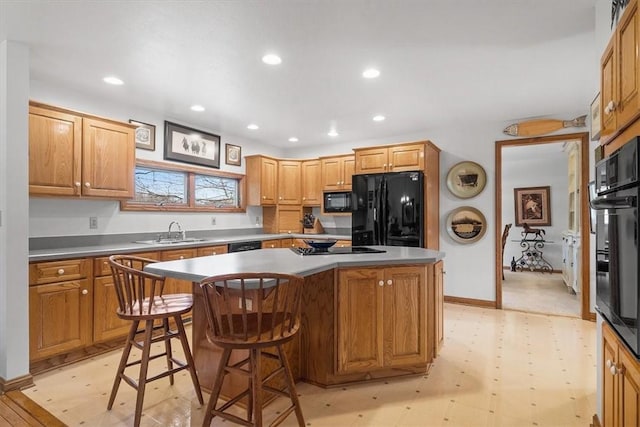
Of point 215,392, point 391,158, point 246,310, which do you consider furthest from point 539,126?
point 215,392

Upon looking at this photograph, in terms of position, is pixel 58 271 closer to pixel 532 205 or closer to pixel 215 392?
pixel 215 392

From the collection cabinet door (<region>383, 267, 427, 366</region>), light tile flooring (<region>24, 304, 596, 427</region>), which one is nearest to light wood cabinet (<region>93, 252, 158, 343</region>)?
light tile flooring (<region>24, 304, 596, 427</region>)

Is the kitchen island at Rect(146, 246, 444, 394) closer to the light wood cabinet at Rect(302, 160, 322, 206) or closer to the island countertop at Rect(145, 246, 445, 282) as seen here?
the island countertop at Rect(145, 246, 445, 282)

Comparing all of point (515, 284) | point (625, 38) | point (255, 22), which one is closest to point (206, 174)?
point (255, 22)

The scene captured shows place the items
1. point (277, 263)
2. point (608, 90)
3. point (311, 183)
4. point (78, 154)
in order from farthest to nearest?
point (311, 183), point (78, 154), point (277, 263), point (608, 90)

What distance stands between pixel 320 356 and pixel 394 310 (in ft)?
2.00

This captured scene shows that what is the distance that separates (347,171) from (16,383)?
4.23 metres

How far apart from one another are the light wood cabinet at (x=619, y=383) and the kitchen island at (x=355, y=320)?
106 cm

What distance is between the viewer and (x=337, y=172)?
209 inches

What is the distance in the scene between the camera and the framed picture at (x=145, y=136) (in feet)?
12.8

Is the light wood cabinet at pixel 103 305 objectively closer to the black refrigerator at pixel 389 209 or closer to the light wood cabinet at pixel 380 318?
the light wood cabinet at pixel 380 318

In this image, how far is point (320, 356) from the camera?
238 centimetres

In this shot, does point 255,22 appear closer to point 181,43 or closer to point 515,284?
point 181,43

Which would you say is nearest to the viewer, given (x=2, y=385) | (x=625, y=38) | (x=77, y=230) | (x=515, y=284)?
(x=625, y=38)
